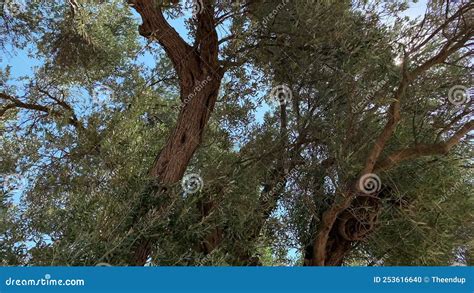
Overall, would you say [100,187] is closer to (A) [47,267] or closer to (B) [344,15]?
(A) [47,267]

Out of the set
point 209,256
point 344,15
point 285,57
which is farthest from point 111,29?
point 209,256

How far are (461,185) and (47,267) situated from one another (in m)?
5.53

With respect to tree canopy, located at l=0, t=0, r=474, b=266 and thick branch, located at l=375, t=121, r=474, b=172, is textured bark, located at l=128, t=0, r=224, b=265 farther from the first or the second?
thick branch, located at l=375, t=121, r=474, b=172

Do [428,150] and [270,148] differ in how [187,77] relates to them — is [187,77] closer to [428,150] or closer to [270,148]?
[270,148]

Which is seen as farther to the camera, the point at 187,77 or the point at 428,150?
the point at 187,77

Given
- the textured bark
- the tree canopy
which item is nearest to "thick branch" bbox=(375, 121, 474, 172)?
the tree canopy

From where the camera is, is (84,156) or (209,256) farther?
(84,156)

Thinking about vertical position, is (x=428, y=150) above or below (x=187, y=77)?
below

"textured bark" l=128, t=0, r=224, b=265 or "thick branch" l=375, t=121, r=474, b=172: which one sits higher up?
"textured bark" l=128, t=0, r=224, b=265

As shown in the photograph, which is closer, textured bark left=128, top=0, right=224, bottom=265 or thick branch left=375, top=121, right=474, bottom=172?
thick branch left=375, top=121, right=474, bottom=172

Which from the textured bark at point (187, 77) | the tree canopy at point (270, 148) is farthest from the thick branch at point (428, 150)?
the textured bark at point (187, 77)

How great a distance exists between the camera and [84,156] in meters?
6.61

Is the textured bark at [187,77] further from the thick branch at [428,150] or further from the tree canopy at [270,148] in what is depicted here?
the thick branch at [428,150]

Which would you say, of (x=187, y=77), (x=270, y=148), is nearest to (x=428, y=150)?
(x=270, y=148)
